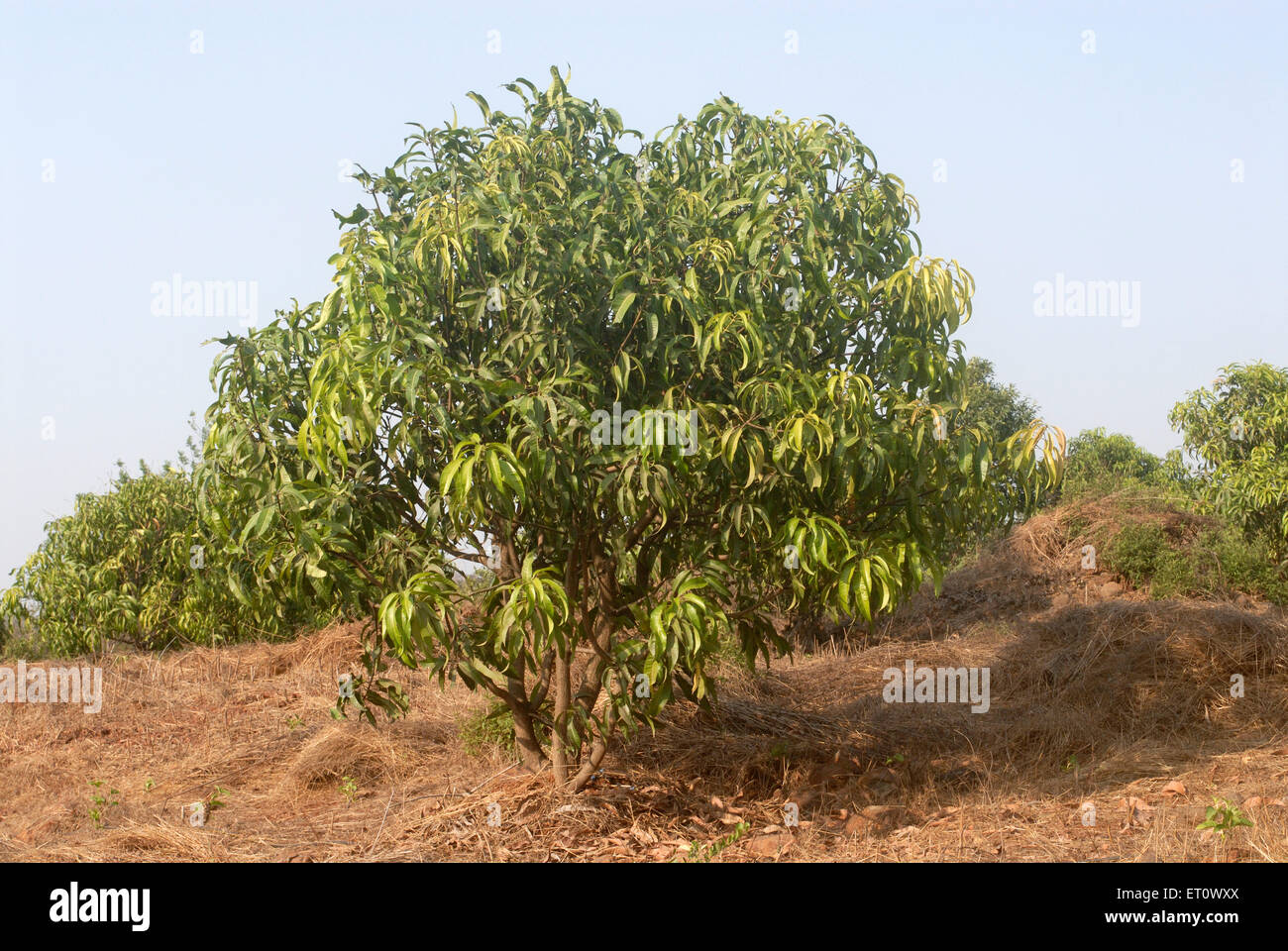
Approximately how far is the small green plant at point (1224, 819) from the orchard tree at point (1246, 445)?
5.54 meters

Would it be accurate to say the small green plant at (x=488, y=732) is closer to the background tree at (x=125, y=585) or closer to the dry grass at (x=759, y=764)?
the dry grass at (x=759, y=764)

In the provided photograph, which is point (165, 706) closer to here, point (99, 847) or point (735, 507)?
point (99, 847)

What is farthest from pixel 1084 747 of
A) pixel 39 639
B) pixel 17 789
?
pixel 39 639

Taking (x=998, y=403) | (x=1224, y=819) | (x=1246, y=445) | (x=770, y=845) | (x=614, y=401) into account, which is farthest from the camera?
(x=998, y=403)

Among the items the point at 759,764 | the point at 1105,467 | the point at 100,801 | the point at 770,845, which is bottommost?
the point at 100,801

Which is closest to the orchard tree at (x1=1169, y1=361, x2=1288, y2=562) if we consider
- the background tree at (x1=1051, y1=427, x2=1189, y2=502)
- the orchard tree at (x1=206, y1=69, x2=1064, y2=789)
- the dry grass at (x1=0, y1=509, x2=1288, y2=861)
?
the dry grass at (x1=0, y1=509, x2=1288, y2=861)

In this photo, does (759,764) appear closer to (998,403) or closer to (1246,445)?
(1246,445)

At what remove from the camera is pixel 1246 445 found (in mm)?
12242

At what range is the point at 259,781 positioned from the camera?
8594 mm

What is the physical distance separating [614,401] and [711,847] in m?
2.77

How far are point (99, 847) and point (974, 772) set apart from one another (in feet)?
20.1

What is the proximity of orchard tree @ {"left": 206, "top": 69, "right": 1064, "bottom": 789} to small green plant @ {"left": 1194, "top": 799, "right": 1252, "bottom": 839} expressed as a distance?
84.4 inches

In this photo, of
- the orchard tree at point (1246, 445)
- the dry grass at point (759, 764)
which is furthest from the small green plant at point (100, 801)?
the orchard tree at point (1246, 445)

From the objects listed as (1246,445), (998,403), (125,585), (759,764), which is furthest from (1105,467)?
(125,585)
